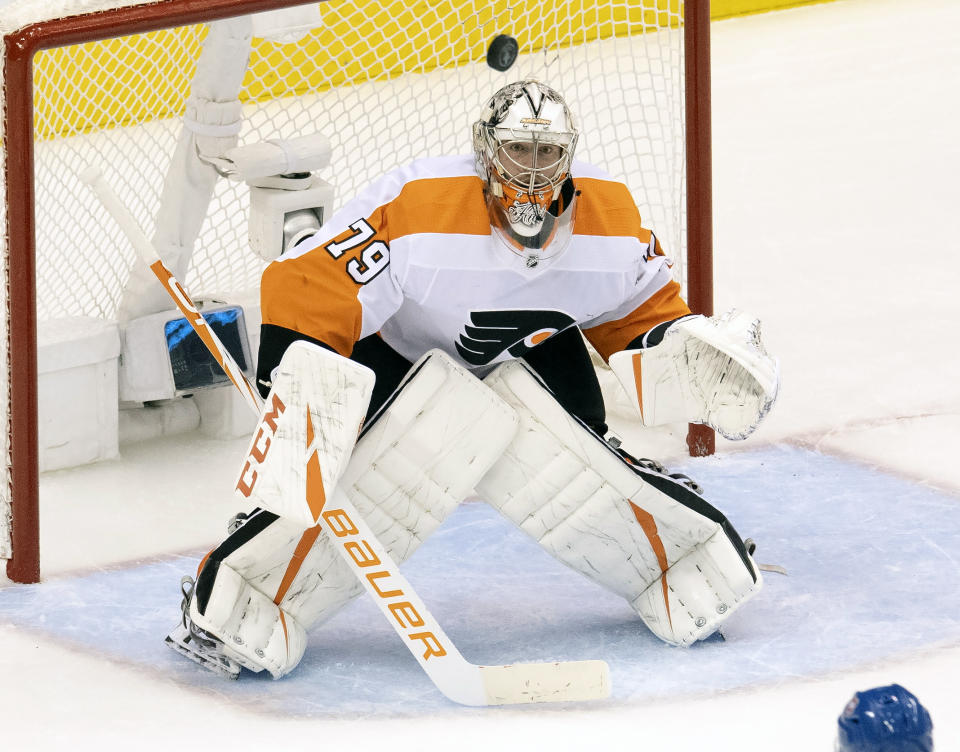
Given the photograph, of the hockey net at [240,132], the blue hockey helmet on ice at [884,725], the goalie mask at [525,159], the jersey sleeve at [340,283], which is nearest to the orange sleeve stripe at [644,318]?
the goalie mask at [525,159]

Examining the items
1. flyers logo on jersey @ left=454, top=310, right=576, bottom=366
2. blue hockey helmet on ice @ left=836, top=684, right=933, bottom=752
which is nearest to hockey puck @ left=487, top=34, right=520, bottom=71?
flyers logo on jersey @ left=454, top=310, right=576, bottom=366

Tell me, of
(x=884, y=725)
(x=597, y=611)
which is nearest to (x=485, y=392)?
(x=597, y=611)

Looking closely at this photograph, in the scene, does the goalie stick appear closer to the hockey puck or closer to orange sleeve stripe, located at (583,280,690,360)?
orange sleeve stripe, located at (583,280,690,360)

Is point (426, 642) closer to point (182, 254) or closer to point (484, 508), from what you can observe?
point (484, 508)

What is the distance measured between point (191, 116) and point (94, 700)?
142 centimetres

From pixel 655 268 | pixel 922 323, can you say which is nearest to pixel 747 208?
pixel 922 323

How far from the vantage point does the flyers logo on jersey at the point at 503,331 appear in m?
2.69

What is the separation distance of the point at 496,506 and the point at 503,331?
0.28m

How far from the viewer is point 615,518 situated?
2.75 meters

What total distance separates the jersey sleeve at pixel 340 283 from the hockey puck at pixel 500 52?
0.65 metres

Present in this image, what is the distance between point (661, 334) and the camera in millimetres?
2777

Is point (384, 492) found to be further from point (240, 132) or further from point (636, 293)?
point (240, 132)

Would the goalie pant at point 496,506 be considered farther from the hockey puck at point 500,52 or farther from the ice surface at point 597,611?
the hockey puck at point 500,52

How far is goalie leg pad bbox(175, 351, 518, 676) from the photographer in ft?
8.70
